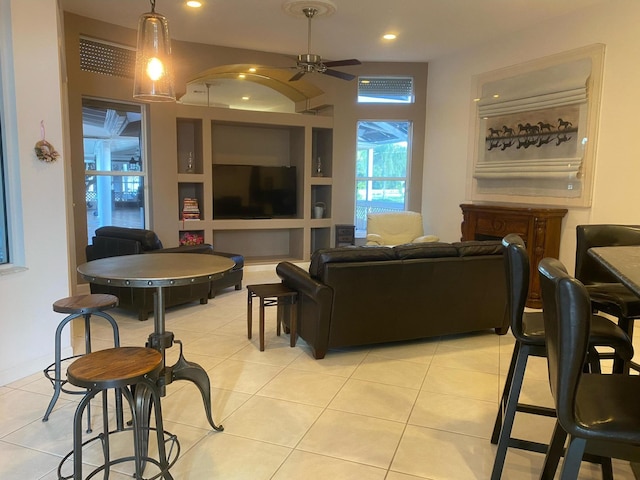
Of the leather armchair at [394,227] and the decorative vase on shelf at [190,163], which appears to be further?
the decorative vase on shelf at [190,163]

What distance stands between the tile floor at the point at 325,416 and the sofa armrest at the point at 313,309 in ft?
0.51

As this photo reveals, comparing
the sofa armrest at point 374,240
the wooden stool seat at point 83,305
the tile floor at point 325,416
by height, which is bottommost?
the tile floor at point 325,416

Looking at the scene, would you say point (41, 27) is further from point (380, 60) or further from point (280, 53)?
point (380, 60)

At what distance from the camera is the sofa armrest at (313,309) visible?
3397 mm

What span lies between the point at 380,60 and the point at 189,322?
5.02m

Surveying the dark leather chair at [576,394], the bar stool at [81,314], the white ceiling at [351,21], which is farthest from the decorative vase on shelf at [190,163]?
the dark leather chair at [576,394]

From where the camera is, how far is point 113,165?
6059 mm

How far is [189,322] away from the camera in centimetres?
452

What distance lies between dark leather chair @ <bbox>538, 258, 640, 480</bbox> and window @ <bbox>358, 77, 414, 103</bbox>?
6418mm

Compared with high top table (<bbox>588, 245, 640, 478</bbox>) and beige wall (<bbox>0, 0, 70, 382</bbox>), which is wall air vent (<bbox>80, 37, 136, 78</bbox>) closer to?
beige wall (<bbox>0, 0, 70, 382</bbox>)

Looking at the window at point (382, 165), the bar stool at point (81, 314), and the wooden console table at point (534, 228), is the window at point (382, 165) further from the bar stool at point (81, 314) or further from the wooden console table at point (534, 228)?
the bar stool at point (81, 314)

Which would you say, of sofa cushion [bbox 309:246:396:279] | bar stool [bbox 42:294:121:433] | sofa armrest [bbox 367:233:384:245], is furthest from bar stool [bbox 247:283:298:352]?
sofa armrest [bbox 367:233:384:245]

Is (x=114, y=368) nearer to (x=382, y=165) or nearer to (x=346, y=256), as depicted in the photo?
(x=346, y=256)

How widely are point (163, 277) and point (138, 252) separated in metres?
2.83
